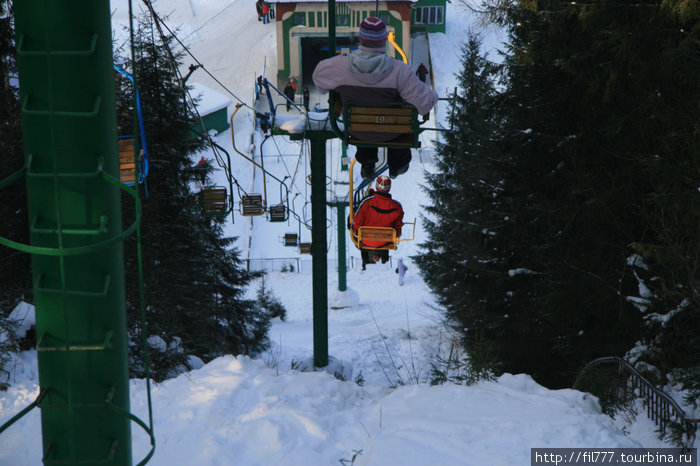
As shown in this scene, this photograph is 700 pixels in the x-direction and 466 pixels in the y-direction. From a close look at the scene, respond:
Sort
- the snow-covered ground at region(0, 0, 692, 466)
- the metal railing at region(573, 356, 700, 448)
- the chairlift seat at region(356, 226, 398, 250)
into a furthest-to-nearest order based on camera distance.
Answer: the chairlift seat at region(356, 226, 398, 250) → the metal railing at region(573, 356, 700, 448) → the snow-covered ground at region(0, 0, 692, 466)

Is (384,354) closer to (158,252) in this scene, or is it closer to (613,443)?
(158,252)

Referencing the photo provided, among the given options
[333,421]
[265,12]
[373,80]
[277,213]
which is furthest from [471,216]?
[265,12]

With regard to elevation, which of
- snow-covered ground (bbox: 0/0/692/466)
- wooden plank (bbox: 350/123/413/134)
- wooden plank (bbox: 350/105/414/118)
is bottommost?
snow-covered ground (bbox: 0/0/692/466)

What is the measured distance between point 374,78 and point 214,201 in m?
5.54

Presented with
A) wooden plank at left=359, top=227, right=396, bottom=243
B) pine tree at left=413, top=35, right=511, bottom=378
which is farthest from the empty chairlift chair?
pine tree at left=413, top=35, right=511, bottom=378

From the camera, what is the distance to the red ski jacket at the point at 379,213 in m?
9.44

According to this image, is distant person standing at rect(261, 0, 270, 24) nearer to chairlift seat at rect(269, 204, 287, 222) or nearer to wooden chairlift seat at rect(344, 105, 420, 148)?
chairlift seat at rect(269, 204, 287, 222)

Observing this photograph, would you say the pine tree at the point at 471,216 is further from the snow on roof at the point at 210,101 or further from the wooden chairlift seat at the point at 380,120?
the snow on roof at the point at 210,101

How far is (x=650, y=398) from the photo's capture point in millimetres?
6828

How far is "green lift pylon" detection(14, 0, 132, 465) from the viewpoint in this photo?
220 cm

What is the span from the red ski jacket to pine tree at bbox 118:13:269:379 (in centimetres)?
514

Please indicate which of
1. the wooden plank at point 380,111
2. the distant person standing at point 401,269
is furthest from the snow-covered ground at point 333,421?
the distant person standing at point 401,269

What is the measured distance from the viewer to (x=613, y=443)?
487 cm

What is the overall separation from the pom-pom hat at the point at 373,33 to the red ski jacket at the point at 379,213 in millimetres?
2910
